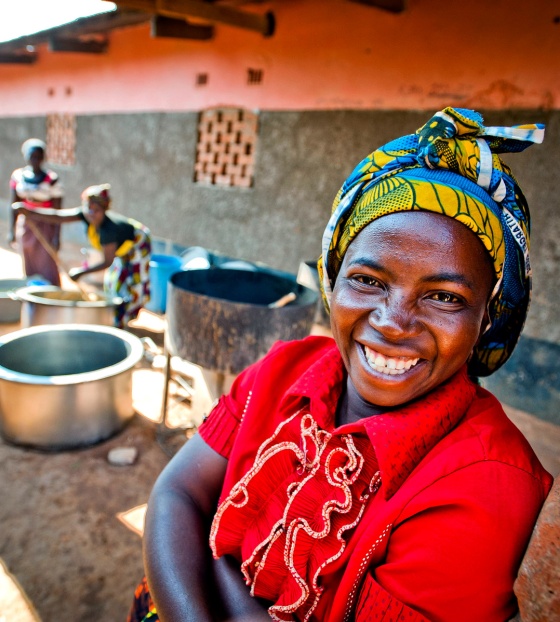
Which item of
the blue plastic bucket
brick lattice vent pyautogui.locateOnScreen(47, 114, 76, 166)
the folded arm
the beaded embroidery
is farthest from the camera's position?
brick lattice vent pyautogui.locateOnScreen(47, 114, 76, 166)

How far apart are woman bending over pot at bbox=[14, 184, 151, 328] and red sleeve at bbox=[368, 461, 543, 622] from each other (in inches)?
177

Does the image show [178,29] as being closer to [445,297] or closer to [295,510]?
[445,297]

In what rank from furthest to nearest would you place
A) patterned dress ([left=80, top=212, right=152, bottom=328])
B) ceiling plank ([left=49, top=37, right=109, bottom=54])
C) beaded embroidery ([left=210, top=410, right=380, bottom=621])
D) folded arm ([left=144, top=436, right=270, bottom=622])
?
1. ceiling plank ([left=49, top=37, right=109, bottom=54])
2. patterned dress ([left=80, top=212, right=152, bottom=328])
3. folded arm ([left=144, top=436, right=270, bottom=622])
4. beaded embroidery ([left=210, top=410, right=380, bottom=621])

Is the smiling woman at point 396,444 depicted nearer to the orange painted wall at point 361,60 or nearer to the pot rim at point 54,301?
the pot rim at point 54,301

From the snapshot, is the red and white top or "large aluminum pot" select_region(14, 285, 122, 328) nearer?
"large aluminum pot" select_region(14, 285, 122, 328)

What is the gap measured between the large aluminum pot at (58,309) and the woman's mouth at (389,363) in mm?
3752

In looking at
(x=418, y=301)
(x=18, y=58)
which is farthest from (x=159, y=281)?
(x=18, y=58)

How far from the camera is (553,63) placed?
3635 millimetres

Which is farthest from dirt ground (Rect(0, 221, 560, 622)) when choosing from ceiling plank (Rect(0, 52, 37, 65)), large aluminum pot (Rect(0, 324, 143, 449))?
ceiling plank (Rect(0, 52, 37, 65))

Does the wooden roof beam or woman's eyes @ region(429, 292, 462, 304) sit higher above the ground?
the wooden roof beam

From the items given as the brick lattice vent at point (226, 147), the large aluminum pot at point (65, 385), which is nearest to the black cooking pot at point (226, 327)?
the large aluminum pot at point (65, 385)

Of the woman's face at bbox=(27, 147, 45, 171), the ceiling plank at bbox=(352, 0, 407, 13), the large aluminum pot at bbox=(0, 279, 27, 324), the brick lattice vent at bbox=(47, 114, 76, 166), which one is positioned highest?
the ceiling plank at bbox=(352, 0, 407, 13)

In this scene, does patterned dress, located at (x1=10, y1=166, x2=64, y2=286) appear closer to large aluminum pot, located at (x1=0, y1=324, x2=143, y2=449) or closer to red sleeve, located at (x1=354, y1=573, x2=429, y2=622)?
large aluminum pot, located at (x1=0, y1=324, x2=143, y2=449)

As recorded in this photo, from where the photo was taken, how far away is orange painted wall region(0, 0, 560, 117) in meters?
3.79
